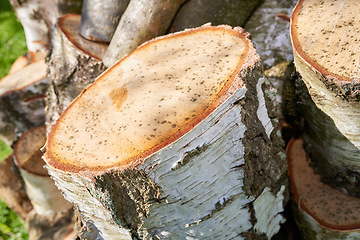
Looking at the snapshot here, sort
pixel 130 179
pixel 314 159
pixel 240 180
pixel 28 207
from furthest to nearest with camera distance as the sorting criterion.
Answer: pixel 28 207 → pixel 314 159 → pixel 240 180 → pixel 130 179

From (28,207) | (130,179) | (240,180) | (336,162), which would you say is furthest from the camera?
(28,207)

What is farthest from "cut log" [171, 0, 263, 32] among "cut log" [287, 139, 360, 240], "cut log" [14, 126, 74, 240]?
"cut log" [14, 126, 74, 240]

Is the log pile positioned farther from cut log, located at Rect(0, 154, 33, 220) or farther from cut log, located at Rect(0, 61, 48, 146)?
cut log, located at Rect(0, 154, 33, 220)

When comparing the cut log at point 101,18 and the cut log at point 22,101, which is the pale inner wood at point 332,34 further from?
the cut log at point 22,101

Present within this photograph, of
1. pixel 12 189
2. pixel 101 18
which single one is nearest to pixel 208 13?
pixel 101 18

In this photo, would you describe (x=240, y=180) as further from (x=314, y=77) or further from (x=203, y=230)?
(x=314, y=77)

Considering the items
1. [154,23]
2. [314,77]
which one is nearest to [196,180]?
[314,77]
